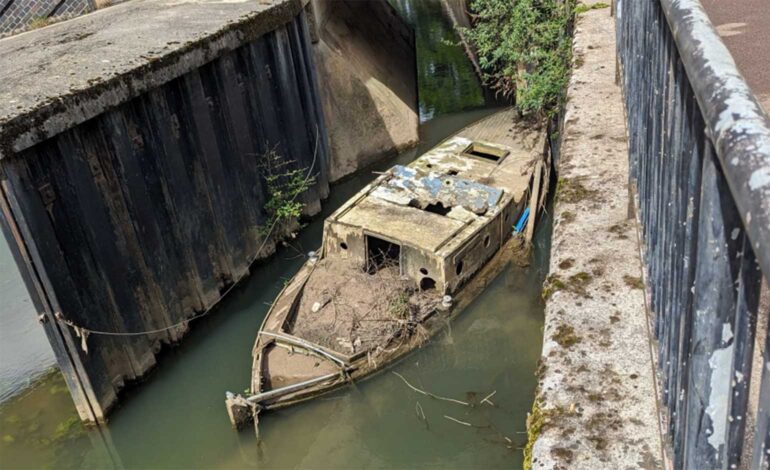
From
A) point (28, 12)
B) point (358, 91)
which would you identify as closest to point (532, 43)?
point (358, 91)

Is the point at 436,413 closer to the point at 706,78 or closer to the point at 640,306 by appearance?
the point at 640,306

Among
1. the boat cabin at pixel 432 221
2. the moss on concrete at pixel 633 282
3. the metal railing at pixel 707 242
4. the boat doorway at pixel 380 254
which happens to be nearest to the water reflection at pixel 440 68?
the boat cabin at pixel 432 221

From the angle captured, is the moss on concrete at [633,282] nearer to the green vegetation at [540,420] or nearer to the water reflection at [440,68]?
the green vegetation at [540,420]

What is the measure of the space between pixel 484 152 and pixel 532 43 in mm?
2193

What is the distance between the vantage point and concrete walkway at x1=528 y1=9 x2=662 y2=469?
2.78 m

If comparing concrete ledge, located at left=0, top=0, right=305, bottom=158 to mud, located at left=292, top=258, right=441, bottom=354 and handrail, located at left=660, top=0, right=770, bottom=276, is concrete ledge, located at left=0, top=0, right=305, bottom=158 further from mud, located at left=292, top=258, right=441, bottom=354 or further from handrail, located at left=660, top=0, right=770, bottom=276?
handrail, located at left=660, top=0, right=770, bottom=276

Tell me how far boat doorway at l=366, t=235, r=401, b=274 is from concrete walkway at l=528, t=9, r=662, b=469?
6.01m

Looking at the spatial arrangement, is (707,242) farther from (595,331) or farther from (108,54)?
(108,54)

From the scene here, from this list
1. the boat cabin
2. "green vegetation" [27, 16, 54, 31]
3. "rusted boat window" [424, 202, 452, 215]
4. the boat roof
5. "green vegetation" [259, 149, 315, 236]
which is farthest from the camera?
"green vegetation" [27, 16, 54, 31]

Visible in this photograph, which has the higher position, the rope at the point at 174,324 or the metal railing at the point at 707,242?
the metal railing at the point at 707,242

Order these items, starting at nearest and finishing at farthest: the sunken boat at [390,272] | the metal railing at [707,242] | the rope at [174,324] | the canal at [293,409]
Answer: the metal railing at [707,242] → the rope at [174,324] → the canal at [293,409] → the sunken boat at [390,272]

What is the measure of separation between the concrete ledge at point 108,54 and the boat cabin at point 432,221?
3.29 m

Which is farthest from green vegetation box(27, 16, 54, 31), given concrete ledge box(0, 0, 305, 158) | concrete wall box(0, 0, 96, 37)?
concrete ledge box(0, 0, 305, 158)

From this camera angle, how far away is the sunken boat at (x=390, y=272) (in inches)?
374
